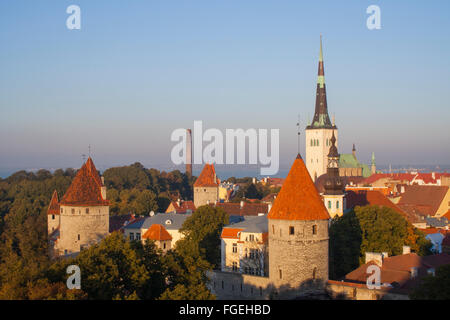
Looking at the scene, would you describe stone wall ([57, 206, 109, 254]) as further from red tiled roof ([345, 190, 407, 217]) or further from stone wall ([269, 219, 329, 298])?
red tiled roof ([345, 190, 407, 217])

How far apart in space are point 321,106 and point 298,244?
273 feet

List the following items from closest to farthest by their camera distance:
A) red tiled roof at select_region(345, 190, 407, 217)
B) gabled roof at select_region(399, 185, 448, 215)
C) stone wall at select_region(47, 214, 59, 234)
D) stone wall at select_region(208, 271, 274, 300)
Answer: stone wall at select_region(208, 271, 274, 300) < red tiled roof at select_region(345, 190, 407, 217) < stone wall at select_region(47, 214, 59, 234) < gabled roof at select_region(399, 185, 448, 215)

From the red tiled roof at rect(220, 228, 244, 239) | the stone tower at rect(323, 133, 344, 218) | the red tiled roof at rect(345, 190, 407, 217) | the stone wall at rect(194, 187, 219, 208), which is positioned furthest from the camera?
the stone wall at rect(194, 187, 219, 208)

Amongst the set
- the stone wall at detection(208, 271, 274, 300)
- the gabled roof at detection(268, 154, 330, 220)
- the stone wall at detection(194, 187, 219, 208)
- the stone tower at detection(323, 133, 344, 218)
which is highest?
the gabled roof at detection(268, 154, 330, 220)

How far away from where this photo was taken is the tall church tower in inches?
4311

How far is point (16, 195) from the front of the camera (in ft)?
291

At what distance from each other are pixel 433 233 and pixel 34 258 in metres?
31.2

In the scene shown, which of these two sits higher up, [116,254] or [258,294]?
[116,254]

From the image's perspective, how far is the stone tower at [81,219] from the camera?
47125 mm

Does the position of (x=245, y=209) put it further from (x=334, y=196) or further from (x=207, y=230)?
(x=207, y=230)

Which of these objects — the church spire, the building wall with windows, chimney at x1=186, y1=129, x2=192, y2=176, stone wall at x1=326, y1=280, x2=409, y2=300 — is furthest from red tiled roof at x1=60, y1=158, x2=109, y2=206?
the church spire

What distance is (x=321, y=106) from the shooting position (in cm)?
11044
